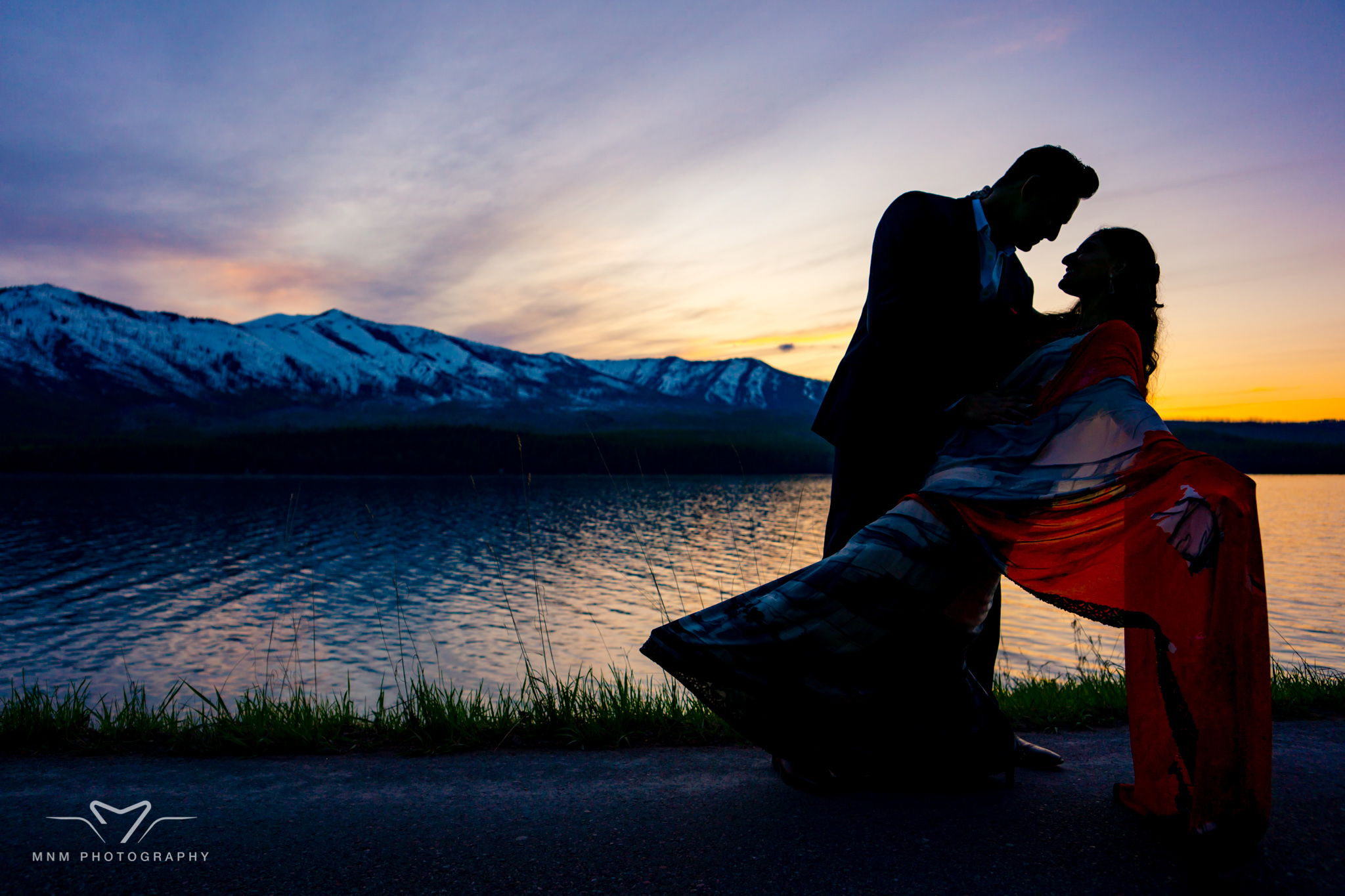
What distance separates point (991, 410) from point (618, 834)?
191 cm

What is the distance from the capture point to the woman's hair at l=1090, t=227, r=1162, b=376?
2.50 metres

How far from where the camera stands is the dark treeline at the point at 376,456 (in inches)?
4235

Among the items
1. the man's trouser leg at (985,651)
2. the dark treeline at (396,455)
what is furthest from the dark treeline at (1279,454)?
the man's trouser leg at (985,651)

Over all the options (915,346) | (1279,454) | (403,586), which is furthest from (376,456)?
(1279,454)

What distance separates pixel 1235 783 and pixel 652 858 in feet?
5.14

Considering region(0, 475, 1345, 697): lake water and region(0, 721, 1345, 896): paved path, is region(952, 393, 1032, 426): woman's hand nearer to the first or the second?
region(0, 721, 1345, 896): paved path

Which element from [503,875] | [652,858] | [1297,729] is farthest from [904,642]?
[1297,729]

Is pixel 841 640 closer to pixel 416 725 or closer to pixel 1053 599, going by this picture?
pixel 1053 599

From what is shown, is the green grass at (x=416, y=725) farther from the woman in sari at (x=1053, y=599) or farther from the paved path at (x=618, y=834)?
the woman in sari at (x=1053, y=599)

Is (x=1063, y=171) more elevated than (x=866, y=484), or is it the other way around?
(x=1063, y=171)

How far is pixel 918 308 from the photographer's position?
250 cm

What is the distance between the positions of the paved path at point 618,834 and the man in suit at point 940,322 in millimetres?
804

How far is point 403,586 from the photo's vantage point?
27688 millimetres

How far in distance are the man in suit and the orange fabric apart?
0.43 m
